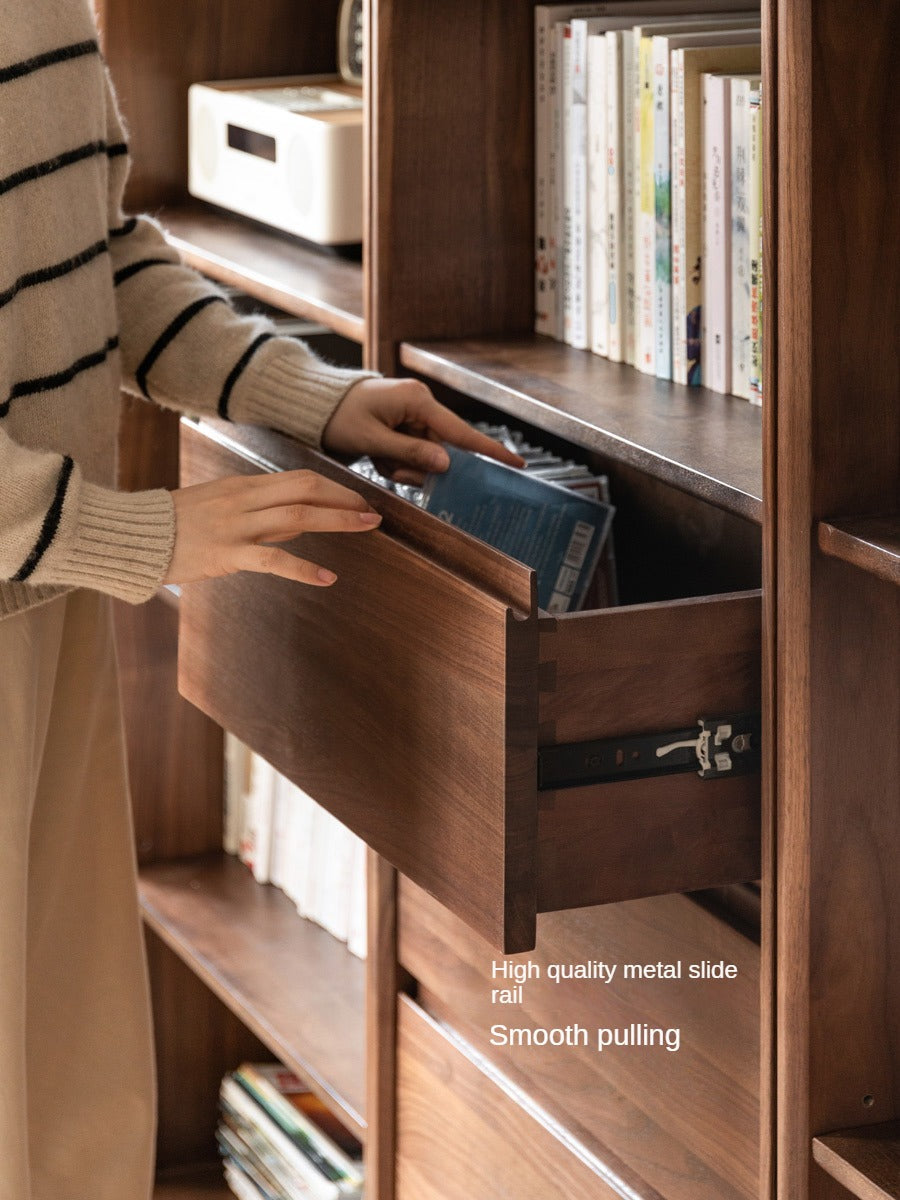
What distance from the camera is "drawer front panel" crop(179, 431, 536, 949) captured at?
901 millimetres

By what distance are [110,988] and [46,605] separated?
0.38 metres

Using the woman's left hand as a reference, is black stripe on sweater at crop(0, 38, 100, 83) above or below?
above

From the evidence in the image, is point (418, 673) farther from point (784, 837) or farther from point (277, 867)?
point (277, 867)

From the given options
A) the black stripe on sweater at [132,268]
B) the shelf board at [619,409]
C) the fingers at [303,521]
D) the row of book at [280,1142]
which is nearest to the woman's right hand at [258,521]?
the fingers at [303,521]

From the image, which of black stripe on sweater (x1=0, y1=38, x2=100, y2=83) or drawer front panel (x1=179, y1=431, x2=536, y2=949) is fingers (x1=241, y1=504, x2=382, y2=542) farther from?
black stripe on sweater (x1=0, y1=38, x2=100, y2=83)

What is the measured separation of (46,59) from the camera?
1175mm

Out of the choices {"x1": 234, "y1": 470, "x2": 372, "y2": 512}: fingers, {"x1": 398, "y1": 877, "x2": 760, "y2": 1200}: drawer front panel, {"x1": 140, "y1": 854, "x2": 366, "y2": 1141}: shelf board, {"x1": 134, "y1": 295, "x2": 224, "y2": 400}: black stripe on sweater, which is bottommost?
{"x1": 140, "y1": 854, "x2": 366, "y2": 1141}: shelf board

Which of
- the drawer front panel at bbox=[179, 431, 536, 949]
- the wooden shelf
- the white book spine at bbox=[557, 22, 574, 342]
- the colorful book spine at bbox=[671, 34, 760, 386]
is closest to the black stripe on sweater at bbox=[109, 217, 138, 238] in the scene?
the drawer front panel at bbox=[179, 431, 536, 949]

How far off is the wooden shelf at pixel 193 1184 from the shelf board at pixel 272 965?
285 mm

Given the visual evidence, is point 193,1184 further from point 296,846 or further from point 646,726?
point 646,726

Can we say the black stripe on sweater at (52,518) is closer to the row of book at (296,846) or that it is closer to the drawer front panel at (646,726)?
the drawer front panel at (646,726)

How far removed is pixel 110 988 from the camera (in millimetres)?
1461

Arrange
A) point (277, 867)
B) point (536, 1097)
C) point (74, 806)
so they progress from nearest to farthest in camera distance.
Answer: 1. point (536, 1097)
2. point (74, 806)
3. point (277, 867)

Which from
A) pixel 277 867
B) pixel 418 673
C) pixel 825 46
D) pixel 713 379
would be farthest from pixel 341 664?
pixel 277 867
